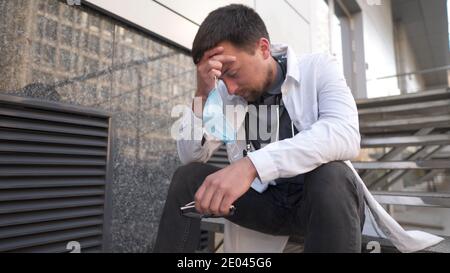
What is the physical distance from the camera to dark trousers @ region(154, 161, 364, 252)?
98 cm

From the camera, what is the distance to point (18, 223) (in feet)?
5.13

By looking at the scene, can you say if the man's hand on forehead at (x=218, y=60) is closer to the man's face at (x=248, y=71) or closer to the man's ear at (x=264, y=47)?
the man's face at (x=248, y=71)

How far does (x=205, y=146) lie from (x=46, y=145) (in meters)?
0.84

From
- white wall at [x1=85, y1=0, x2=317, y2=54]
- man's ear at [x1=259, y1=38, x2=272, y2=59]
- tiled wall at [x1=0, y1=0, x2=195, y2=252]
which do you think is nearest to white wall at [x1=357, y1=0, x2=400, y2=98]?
white wall at [x1=85, y1=0, x2=317, y2=54]

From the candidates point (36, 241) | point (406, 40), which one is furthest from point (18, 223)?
point (406, 40)

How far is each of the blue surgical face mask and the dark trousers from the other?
22cm

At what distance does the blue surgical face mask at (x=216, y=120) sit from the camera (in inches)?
60.4

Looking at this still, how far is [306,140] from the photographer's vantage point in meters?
1.10

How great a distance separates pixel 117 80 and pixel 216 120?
875 mm

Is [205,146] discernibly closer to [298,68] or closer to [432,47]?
[298,68]

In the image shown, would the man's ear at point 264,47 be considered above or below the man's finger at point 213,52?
above

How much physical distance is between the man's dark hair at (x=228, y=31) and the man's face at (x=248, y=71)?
28mm

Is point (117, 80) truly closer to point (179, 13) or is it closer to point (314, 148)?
point (179, 13)

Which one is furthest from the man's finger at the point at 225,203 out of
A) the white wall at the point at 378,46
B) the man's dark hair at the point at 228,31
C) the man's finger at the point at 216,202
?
the white wall at the point at 378,46
